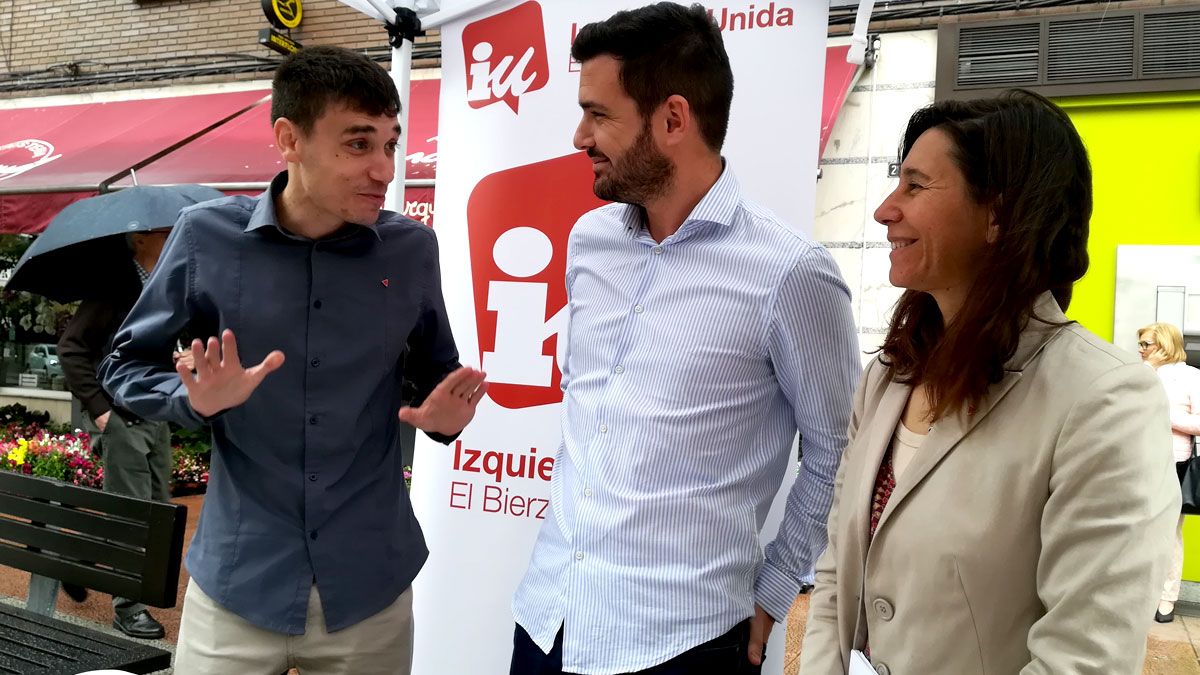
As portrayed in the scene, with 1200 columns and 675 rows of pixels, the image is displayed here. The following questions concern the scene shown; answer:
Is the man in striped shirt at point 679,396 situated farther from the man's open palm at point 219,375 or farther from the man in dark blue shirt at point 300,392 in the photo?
the man's open palm at point 219,375

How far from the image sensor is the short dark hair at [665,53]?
6.36ft

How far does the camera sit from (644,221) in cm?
206

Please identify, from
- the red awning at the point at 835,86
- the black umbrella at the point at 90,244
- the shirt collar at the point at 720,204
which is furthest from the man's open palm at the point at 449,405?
the red awning at the point at 835,86

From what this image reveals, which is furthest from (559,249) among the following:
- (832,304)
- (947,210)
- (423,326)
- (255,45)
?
(255,45)

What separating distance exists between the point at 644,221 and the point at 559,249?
2.81ft

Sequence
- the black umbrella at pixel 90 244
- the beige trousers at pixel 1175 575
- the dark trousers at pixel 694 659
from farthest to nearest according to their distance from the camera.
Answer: the beige trousers at pixel 1175 575, the black umbrella at pixel 90 244, the dark trousers at pixel 694 659

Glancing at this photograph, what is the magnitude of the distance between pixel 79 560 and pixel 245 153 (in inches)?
212

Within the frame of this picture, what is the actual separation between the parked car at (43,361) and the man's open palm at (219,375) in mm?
10892

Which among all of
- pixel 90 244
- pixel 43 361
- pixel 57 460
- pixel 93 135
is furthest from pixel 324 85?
pixel 43 361

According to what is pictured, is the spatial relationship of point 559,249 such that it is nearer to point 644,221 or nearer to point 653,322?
point 644,221

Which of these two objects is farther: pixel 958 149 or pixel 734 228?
pixel 734 228

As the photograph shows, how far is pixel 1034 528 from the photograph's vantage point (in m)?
1.33

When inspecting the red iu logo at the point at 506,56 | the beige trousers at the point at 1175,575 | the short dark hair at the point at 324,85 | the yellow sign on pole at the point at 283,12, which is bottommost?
the beige trousers at the point at 1175,575

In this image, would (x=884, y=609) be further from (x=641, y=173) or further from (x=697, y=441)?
(x=641, y=173)
